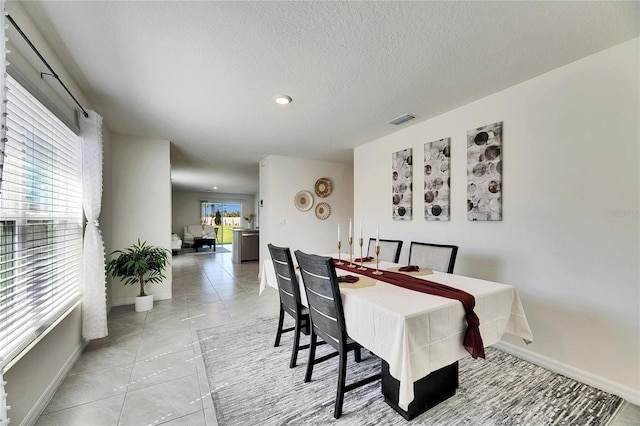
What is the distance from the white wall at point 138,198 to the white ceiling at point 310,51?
0.83 m

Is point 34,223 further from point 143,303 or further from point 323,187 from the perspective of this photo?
point 323,187

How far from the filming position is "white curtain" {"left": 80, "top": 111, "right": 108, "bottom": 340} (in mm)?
2387

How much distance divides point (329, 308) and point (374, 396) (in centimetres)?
71

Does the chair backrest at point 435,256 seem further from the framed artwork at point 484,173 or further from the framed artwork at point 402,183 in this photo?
the framed artwork at point 402,183

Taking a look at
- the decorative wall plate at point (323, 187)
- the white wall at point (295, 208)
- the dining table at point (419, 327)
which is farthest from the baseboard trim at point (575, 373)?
the decorative wall plate at point (323, 187)

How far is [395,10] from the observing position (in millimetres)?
1511

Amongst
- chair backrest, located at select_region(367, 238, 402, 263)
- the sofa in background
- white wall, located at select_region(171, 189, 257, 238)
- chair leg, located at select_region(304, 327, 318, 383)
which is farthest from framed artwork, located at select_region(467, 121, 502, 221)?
white wall, located at select_region(171, 189, 257, 238)

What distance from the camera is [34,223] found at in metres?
1.74

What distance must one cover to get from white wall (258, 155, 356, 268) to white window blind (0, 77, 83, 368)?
2902 millimetres

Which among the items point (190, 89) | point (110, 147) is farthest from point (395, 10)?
point (110, 147)

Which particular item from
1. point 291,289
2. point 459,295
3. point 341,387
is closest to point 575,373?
point 459,295

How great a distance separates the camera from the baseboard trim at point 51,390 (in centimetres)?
156

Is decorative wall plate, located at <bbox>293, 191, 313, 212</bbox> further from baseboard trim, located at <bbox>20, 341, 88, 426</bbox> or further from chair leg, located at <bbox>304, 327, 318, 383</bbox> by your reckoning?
baseboard trim, located at <bbox>20, 341, 88, 426</bbox>

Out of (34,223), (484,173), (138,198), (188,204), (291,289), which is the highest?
(188,204)
